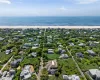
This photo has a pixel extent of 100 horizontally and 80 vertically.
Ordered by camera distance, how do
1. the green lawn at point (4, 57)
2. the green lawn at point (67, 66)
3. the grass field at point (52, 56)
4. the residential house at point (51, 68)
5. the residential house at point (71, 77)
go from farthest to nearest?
the grass field at point (52, 56), the green lawn at point (4, 57), the green lawn at point (67, 66), the residential house at point (51, 68), the residential house at point (71, 77)

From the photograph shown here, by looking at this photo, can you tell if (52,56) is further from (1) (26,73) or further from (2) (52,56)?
(1) (26,73)

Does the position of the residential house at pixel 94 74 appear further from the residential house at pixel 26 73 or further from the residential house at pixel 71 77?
the residential house at pixel 26 73

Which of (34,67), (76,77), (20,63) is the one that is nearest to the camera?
(76,77)

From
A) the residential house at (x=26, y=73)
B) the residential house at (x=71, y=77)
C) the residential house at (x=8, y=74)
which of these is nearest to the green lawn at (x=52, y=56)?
the residential house at (x=26, y=73)

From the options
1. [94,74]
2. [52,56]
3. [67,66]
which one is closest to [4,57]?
[52,56]

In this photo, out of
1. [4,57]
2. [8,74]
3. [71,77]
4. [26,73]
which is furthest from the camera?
[4,57]

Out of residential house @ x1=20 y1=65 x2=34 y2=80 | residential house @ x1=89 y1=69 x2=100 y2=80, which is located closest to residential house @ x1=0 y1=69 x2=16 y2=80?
residential house @ x1=20 y1=65 x2=34 y2=80

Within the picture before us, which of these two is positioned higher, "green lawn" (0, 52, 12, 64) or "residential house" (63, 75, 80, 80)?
"residential house" (63, 75, 80, 80)

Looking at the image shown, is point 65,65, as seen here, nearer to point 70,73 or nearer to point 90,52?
point 70,73

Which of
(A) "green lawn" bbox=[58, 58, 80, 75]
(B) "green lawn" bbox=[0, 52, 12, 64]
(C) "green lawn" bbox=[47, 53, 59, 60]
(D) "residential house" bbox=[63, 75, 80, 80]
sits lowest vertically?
(B) "green lawn" bbox=[0, 52, 12, 64]

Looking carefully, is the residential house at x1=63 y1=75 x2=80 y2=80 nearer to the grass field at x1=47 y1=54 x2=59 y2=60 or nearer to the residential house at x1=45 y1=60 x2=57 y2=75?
the residential house at x1=45 y1=60 x2=57 y2=75

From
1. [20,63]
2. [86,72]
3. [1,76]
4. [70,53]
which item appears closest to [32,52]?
[20,63]
